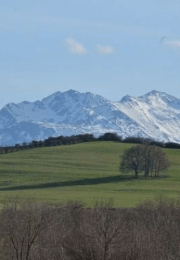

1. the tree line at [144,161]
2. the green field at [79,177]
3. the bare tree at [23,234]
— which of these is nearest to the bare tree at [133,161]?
the tree line at [144,161]

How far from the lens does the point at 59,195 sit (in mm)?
83875

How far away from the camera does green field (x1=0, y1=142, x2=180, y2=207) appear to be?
83875mm

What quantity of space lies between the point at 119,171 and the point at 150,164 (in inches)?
250

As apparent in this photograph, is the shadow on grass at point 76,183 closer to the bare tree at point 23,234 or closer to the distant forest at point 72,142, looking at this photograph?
the distant forest at point 72,142

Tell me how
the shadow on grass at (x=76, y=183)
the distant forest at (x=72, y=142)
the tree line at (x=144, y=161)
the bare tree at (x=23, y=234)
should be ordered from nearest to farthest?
the bare tree at (x=23, y=234) < the shadow on grass at (x=76, y=183) < the tree line at (x=144, y=161) < the distant forest at (x=72, y=142)

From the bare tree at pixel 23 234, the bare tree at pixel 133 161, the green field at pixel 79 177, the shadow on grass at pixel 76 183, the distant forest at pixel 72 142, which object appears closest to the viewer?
the bare tree at pixel 23 234

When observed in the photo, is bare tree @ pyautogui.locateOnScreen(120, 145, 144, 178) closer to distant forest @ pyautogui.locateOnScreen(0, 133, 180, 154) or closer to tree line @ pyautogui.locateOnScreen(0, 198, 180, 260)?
distant forest @ pyautogui.locateOnScreen(0, 133, 180, 154)

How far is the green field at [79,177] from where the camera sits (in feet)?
275

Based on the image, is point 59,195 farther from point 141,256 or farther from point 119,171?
point 141,256

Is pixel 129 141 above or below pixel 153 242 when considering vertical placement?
above

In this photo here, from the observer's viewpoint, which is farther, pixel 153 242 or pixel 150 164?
pixel 150 164

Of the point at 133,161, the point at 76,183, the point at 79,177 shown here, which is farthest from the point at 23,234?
the point at 133,161

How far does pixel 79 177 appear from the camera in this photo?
4289 inches

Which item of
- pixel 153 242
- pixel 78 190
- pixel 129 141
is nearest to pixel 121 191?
pixel 78 190
